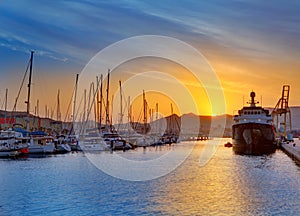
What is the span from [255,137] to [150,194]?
209 ft

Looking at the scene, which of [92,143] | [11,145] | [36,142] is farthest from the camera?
[92,143]

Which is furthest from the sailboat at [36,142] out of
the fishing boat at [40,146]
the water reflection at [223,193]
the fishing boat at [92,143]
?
the water reflection at [223,193]

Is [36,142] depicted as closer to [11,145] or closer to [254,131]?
[11,145]

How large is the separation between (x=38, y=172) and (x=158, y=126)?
9831cm

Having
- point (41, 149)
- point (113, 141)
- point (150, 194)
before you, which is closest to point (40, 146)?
point (41, 149)

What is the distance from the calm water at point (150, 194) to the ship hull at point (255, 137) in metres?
44.9

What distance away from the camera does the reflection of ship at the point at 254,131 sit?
8544 centimetres

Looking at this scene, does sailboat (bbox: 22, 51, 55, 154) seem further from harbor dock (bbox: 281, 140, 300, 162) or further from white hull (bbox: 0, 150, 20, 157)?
harbor dock (bbox: 281, 140, 300, 162)

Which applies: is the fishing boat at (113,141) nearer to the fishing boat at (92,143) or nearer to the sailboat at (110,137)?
the sailboat at (110,137)

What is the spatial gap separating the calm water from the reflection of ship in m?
45.0

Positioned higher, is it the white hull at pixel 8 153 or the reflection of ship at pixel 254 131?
the reflection of ship at pixel 254 131

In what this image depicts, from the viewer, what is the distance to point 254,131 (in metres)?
87.8

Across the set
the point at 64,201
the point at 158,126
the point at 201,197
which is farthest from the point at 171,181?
the point at 158,126

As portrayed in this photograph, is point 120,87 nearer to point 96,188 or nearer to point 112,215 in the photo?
point 96,188
